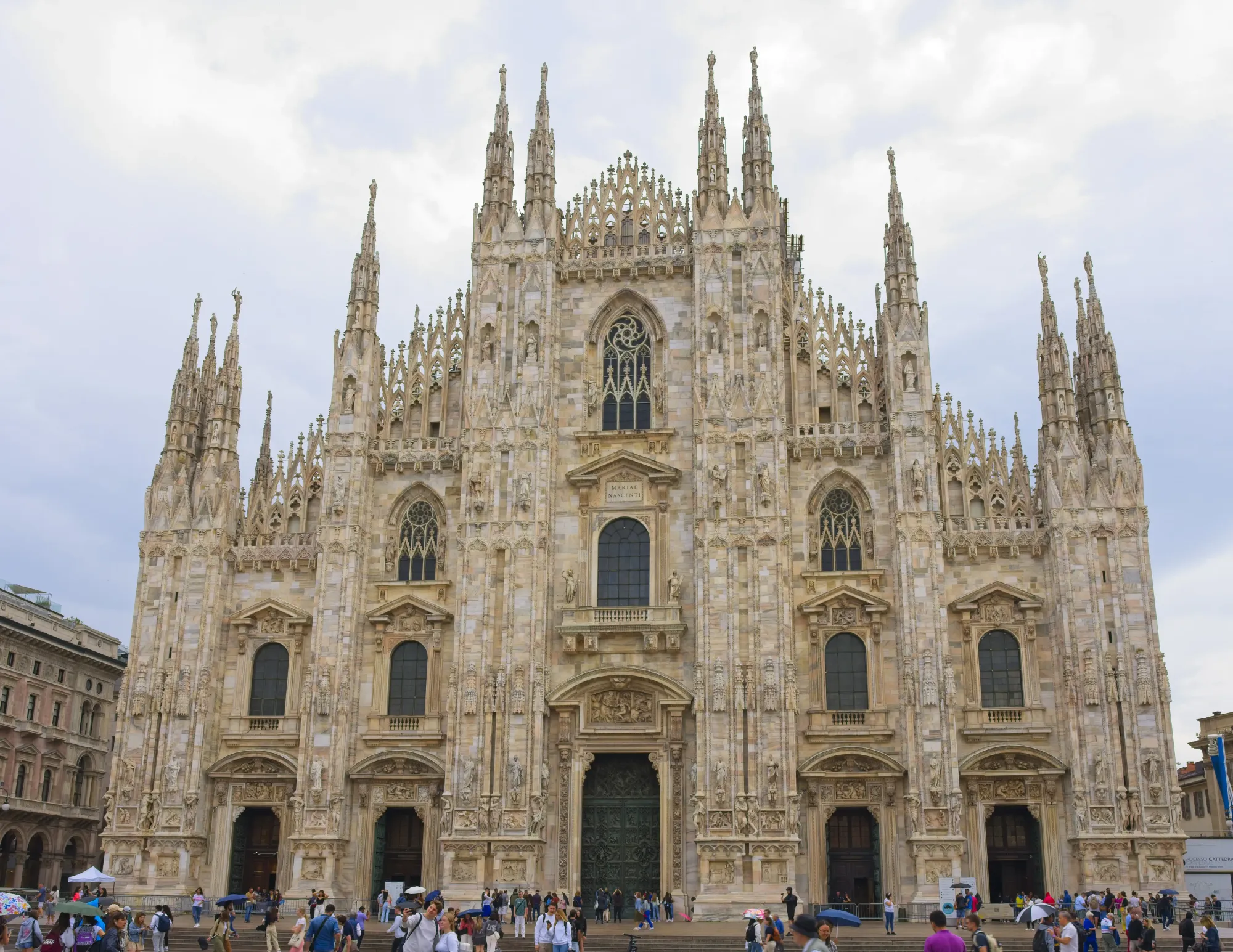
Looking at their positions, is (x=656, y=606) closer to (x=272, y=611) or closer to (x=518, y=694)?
(x=518, y=694)

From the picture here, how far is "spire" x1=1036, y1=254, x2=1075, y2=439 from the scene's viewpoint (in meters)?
37.3

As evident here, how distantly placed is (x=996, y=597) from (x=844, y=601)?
4.34m

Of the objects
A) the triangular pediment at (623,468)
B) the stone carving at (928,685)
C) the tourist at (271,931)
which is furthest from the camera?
the triangular pediment at (623,468)

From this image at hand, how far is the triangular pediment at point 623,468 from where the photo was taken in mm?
38656

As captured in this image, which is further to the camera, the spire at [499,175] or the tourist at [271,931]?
the spire at [499,175]

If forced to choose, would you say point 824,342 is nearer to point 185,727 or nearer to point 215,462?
point 215,462

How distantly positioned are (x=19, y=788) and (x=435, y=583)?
25.5 meters

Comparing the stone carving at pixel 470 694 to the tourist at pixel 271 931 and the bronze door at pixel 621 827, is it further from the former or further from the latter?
the tourist at pixel 271 931

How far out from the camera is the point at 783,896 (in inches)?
1324

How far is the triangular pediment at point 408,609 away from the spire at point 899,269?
53.9 feet

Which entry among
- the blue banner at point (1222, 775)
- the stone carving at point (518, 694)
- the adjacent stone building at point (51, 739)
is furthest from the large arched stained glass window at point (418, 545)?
the blue banner at point (1222, 775)

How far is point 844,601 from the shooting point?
3681 cm

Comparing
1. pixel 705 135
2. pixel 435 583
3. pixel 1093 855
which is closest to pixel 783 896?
pixel 1093 855

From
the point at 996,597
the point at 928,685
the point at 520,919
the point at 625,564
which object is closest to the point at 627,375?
the point at 625,564
